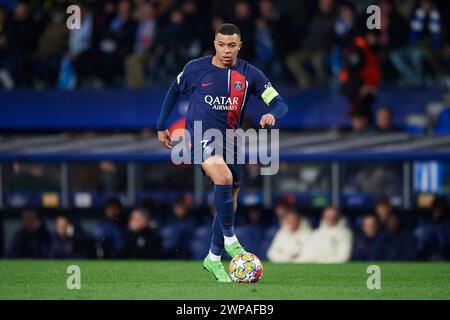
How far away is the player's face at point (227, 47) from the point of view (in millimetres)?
11820

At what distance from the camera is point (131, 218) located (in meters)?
19.5

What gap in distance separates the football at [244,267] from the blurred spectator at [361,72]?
9564 mm

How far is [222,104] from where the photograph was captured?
Result: 472 inches

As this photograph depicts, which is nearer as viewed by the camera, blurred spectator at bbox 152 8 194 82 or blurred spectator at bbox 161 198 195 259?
blurred spectator at bbox 161 198 195 259

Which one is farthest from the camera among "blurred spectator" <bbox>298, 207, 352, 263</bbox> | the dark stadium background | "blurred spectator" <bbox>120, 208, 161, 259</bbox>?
the dark stadium background

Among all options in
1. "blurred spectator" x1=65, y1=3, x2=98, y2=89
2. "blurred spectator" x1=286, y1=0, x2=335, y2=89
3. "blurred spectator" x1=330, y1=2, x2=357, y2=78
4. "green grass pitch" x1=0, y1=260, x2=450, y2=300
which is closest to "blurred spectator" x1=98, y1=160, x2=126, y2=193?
"blurred spectator" x1=65, y1=3, x2=98, y2=89

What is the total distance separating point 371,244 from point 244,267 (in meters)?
7.05

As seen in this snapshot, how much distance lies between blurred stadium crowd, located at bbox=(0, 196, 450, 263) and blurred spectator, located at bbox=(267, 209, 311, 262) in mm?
14

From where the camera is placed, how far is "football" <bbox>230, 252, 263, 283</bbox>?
11.8 m

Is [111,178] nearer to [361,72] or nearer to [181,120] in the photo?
[181,120]

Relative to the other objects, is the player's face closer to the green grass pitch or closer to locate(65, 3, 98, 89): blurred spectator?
the green grass pitch

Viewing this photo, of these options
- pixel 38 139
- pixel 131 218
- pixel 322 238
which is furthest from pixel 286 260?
pixel 38 139

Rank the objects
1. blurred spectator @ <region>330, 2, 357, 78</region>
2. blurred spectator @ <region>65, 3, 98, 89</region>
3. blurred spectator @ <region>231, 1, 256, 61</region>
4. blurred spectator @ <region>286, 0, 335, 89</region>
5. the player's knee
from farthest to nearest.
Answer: blurred spectator @ <region>65, 3, 98, 89</region> → blurred spectator @ <region>286, 0, 335, 89</region> → blurred spectator @ <region>231, 1, 256, 61</region> → blurred spectator @ <region>330, 2, 357, 78</region> → the player's knee

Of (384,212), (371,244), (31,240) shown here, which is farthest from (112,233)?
(384,212)
